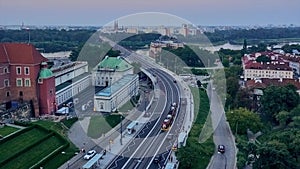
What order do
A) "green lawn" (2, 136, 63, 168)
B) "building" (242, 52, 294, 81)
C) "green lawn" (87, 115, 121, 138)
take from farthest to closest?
"building" (242, 52, 294, 81) → "green lawn" (87, 115, 121, 138) → "green lawn" (2, 136, 63, 168)

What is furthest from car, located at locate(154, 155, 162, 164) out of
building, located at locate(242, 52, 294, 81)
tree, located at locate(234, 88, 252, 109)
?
building, located at locate(242, 52, 294, 81)

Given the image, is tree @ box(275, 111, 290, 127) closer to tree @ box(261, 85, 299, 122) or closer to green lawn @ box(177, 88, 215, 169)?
tree @ box(261, 85, 299, 122)

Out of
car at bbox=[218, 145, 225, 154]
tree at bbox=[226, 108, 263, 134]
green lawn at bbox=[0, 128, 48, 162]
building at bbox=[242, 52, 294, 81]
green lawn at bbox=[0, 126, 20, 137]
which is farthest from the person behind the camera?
building at bbox=[242, 52, 294, 81]

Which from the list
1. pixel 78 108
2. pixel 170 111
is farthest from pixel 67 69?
pixel 170 111

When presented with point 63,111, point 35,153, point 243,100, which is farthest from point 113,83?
point 35,153

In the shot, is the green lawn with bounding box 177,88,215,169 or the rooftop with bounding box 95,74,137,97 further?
the rooftop with bounding box 95,74,137,97

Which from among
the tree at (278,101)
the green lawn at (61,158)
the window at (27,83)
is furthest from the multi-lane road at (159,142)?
the window at (27,83)

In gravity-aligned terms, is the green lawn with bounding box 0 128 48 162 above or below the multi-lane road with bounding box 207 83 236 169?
above

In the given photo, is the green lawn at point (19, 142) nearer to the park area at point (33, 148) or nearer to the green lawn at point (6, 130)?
the park area at point (33, 148)

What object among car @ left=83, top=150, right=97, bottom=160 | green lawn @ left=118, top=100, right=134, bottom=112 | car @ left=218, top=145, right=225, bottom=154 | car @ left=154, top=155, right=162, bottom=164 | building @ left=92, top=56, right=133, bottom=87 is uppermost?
building @ left=92, top=56, right=133, bottom=87
